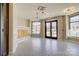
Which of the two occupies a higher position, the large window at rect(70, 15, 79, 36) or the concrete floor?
the large window at rect(70, 15, 79, 36)

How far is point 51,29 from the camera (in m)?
11.8

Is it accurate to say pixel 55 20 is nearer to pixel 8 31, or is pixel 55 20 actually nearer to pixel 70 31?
pixel 70 31

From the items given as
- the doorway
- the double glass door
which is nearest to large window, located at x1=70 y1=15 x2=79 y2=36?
the double glass door

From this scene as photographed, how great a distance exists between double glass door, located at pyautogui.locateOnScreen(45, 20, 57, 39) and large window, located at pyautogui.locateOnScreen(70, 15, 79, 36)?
198 centimetres

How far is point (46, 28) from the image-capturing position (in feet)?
40.8

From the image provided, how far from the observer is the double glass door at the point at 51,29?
1117 cm

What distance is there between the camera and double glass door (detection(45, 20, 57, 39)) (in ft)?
36.6

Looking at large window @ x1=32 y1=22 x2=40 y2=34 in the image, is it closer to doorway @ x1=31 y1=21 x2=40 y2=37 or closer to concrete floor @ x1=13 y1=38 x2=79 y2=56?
doorway @ x1=31 y1=21 x2=40 y2=37

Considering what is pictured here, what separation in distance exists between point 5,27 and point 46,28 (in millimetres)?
8622

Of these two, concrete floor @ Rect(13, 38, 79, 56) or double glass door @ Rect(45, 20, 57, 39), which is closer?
concrete floor @ Rect(13, 38, 79, 56)

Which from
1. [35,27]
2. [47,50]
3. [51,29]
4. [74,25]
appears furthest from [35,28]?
[47,50]

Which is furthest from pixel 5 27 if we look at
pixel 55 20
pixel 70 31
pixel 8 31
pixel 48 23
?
pixel 48 23

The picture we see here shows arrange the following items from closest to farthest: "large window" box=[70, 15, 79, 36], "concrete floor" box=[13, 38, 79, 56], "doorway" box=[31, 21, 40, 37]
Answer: "concrete floor" box=[13, 38, 79, 56]
"large window" box=[70, 15, 79, 36]
"doorway" box=[31, 21, 40, 37]

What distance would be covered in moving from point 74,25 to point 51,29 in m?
3.07
